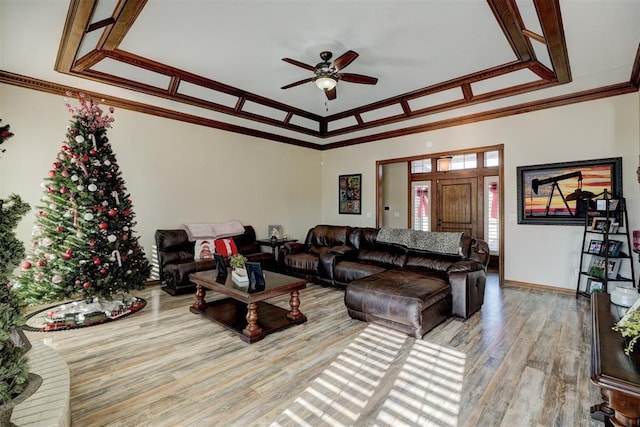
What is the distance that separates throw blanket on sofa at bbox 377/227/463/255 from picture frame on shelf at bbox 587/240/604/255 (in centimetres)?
196

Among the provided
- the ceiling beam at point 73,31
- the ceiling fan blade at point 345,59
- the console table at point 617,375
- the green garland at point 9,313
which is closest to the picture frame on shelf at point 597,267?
the console table at point 617,375

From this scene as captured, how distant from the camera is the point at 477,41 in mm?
3844

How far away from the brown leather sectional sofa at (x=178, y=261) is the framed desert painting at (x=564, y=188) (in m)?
4.60

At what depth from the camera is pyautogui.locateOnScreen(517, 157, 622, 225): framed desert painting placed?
14.2 feet

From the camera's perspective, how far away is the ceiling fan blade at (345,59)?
3.52 metres

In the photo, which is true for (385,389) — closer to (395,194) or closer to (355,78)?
(355,78)

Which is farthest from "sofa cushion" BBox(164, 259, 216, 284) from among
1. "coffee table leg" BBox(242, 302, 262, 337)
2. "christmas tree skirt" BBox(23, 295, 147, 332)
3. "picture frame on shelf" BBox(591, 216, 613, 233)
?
"picture frame on shelf" BBox(591, 216, 613, 233)

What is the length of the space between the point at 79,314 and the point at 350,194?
556cm

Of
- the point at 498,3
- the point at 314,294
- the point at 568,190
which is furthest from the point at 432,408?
the point at 568,190

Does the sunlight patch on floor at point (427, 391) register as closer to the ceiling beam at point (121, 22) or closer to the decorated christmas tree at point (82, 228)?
the decorated christmas tree at point (82, 228)

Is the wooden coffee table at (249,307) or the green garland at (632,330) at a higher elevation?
the green garland at (632,330)

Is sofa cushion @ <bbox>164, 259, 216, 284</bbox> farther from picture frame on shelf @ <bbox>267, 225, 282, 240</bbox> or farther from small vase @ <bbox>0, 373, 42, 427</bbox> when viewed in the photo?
small vase @ <bbox>0, 373, 42, 427</bbox>

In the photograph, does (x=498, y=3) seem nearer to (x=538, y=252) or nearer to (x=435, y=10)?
(x=435, y=10)

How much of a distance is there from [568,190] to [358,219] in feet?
13.1
